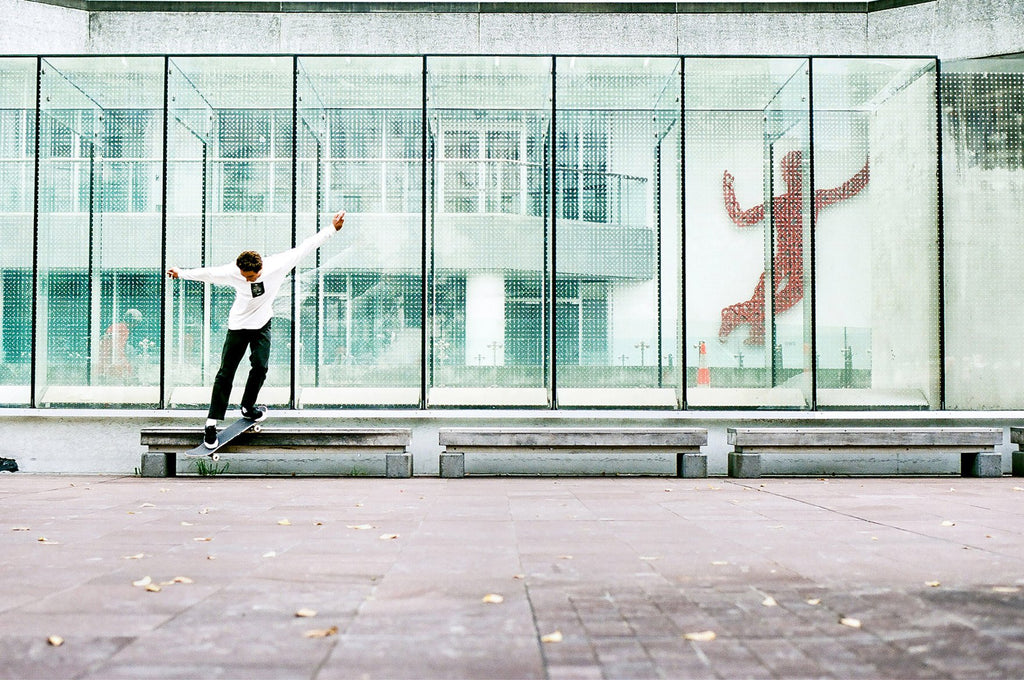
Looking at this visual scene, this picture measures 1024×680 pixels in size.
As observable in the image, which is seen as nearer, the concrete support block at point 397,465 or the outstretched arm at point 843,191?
the concrete support block at point 397,465

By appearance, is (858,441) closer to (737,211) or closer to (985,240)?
(737,211)

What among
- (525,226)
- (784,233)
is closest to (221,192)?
(525,226)

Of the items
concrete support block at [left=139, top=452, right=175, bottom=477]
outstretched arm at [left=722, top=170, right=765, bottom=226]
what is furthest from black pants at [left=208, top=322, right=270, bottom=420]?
outstretched arm at [left=722, top=170, right=765, bottom=226]

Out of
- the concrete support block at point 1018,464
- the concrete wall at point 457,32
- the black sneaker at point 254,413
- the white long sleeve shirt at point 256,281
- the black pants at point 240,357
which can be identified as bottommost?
the concrete support block at point 1018,464

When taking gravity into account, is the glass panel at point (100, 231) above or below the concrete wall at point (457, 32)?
below

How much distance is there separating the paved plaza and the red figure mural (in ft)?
14.2

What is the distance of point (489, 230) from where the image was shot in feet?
39.7

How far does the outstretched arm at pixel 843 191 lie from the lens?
39.7ft

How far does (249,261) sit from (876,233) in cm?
790

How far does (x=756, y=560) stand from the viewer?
5.07 metres

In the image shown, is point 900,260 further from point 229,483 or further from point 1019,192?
point 229,483

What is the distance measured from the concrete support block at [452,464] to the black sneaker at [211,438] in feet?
8.12

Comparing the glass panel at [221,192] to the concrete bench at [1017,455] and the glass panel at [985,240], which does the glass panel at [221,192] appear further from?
the concrete bench at [1017,455]

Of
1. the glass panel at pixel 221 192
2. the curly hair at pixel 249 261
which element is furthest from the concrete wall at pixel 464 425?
the curly hair at pixel 249 261
